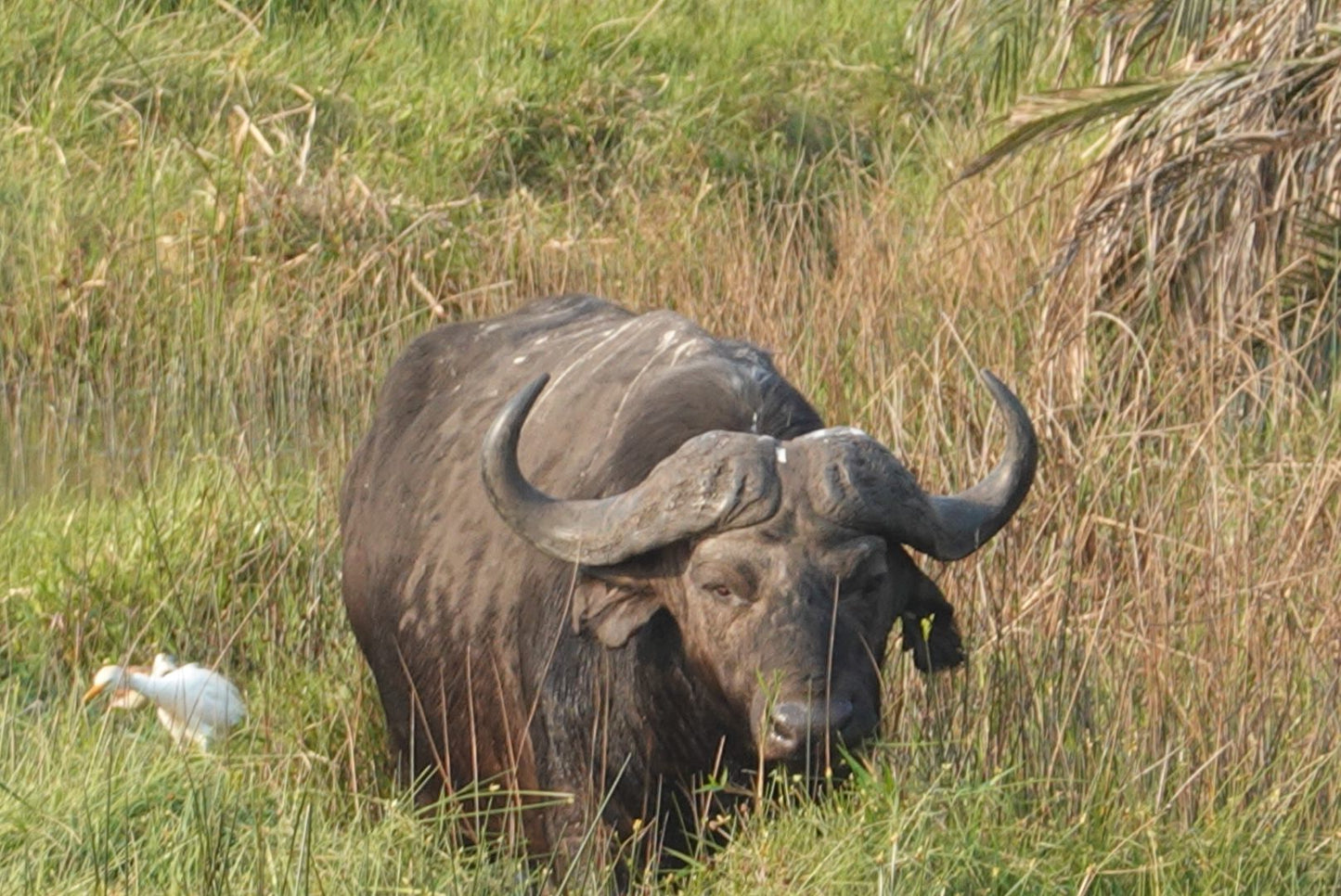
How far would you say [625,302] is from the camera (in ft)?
28.0

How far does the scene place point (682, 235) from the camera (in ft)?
30.6

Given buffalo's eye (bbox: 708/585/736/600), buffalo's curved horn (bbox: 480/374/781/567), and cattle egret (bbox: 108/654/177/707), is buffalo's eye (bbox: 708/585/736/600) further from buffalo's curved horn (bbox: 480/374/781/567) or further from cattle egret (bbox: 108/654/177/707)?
cattle egret (bbox: 108/654/177/707)

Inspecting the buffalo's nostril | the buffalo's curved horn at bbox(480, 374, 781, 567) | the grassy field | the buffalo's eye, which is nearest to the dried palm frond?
the grassy field

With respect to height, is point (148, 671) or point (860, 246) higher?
point (860, 246)

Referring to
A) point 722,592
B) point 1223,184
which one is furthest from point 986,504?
point 1223,184

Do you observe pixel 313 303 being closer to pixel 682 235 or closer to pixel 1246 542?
pixel 682 235

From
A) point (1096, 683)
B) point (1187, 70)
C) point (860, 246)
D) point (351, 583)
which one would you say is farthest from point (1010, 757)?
point (860, 246)

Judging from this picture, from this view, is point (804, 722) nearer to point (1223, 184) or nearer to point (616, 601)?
point (616, 601)

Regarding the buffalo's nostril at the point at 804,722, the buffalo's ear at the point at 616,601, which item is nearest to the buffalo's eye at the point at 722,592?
the buffalo's ear at the point at 616,601

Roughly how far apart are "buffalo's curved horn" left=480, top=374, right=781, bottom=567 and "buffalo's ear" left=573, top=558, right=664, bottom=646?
70 mm

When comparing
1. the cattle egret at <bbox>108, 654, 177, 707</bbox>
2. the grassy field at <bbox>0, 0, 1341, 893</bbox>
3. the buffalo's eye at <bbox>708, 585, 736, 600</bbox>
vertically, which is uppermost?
the buffalo's eye at <bbox>708, 585, 736, 600</bbox>

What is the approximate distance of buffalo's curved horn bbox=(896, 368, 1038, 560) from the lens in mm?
4117

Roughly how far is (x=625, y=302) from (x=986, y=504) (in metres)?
4.42

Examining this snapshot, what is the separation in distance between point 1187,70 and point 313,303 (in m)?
3.48
